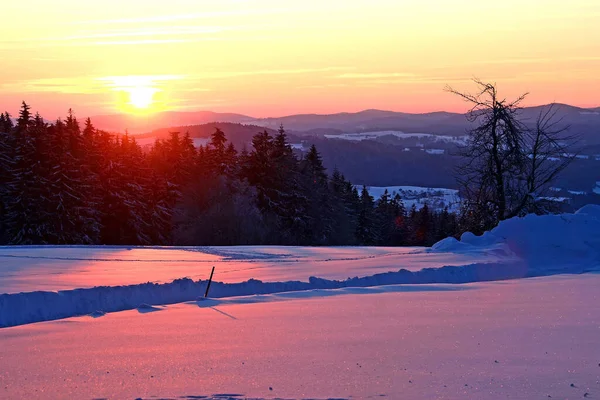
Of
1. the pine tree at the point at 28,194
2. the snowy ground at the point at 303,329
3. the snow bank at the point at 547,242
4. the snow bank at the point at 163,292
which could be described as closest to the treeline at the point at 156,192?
the pine tree at the point at 28,194

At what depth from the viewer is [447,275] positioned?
12.4 metres

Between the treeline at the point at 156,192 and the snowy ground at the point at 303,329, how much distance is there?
54.9ft

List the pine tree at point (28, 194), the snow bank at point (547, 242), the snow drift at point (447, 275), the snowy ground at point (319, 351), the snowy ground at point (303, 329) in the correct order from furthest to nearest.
Result: the pine tree at point (28, 194) < the snow bank at point (547, 242) < the snow drift at point (447, 275) < the snowy ground at point (303, 329) < the snowy ground at point (319, 351)

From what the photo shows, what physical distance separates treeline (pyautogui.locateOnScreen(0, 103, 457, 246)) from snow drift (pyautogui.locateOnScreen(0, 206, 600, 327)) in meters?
12.5

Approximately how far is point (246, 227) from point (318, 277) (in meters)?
34.1

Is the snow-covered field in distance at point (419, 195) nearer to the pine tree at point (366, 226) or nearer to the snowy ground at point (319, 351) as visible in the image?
the pine tree at point (366, 226)

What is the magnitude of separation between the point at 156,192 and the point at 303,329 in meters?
40.5

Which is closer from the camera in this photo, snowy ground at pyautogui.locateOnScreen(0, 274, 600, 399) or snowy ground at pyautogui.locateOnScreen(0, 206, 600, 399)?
snowy ground at pyautogui.locateOnScreen(0, 274, 600, 399)

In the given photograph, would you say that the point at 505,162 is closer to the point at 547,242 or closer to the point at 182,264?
the point at 547,242

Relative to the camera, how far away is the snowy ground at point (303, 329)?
5.11 meters

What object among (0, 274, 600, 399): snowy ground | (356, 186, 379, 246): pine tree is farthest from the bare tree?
(356, 186, 379, 246): pine tree

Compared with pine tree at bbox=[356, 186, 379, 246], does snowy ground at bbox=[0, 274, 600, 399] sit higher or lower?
higher

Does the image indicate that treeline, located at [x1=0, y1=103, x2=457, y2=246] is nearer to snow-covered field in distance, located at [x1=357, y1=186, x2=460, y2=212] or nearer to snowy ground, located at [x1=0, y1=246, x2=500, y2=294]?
snowy ground, located at [x1=0, y1=246, x2=500, y2=294]

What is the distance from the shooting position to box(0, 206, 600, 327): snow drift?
28.1ft
